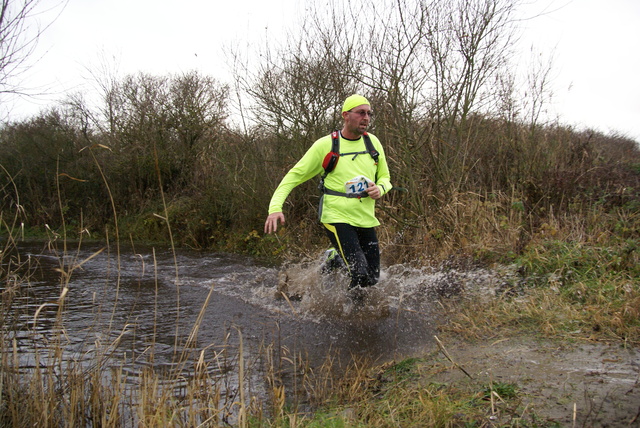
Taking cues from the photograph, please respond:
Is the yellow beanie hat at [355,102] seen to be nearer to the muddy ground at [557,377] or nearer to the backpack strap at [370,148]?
the backpack strap at [370,148]

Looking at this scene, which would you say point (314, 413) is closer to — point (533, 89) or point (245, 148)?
point (533, 89)

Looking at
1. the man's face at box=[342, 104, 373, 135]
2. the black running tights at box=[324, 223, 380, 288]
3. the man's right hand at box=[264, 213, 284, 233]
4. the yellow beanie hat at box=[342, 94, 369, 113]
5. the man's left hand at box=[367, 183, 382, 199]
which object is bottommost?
the black running tights at box=[324, 223, 380, 288]

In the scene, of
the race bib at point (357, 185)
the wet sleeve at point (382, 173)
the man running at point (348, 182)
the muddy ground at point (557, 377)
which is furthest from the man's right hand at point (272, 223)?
the muddy ground at point (557, 377)

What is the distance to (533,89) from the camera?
10.5m

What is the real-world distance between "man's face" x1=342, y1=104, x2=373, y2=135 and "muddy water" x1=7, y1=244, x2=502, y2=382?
1.62m

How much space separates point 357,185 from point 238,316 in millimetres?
2004

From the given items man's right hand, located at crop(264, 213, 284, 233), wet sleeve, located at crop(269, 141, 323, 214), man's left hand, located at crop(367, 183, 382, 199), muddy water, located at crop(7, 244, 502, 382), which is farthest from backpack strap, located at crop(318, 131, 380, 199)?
muddy water, located at crop(7, 244, 502, 382)

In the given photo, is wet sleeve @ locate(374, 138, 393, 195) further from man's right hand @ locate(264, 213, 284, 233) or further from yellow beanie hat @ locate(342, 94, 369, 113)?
man's right hand @ locate(264, 213, 284, 233)

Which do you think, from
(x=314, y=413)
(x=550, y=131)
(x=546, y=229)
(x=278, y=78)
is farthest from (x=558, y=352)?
(x=278, y=78)

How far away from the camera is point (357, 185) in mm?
5164

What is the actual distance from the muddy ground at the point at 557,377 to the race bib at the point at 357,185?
1697mm

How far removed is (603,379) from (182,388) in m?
2.71

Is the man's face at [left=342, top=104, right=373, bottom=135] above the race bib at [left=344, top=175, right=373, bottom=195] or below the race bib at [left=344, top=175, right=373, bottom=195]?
above

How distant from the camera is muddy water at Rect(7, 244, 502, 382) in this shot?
14.4 ft
